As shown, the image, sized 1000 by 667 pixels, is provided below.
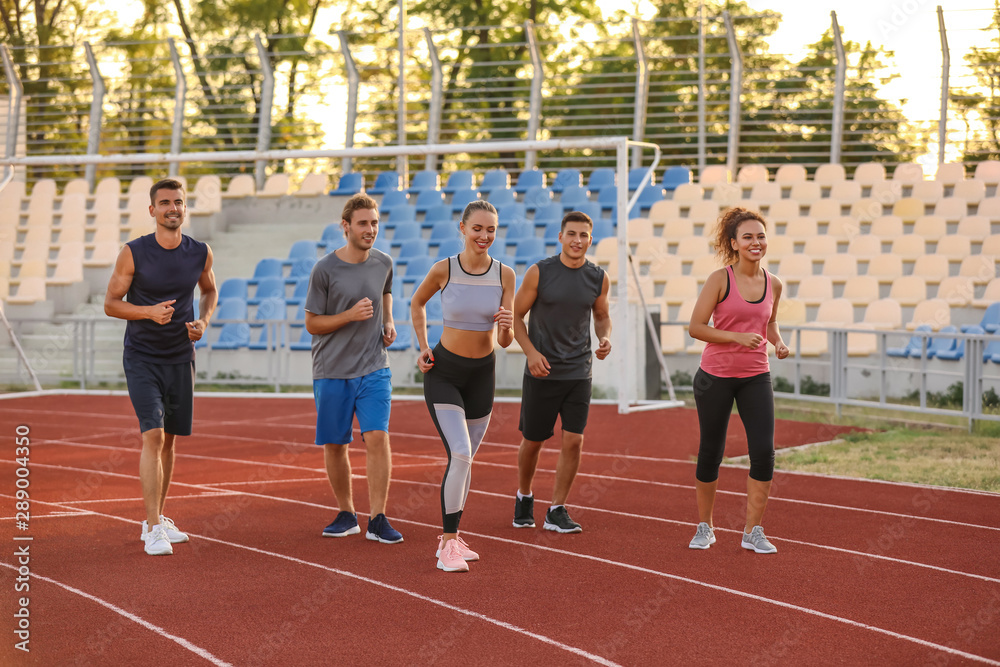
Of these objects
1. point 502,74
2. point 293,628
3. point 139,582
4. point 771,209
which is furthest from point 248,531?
point 502,74

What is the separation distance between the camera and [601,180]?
17.8 meters

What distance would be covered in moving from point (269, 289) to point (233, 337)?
1172 mm

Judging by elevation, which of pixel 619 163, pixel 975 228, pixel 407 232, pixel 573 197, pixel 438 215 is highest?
pixel 573 197

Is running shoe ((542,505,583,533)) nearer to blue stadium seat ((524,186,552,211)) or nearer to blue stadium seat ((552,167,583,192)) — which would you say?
blue stadium seat ((524,186,552,211))

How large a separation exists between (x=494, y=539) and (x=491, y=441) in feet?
12.9

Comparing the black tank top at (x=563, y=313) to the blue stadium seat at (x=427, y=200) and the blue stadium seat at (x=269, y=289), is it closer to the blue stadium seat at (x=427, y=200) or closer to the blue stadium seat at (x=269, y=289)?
the blue stadium seat at (x=269, y=289)

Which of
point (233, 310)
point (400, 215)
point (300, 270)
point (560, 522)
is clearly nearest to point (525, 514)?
point (560, 522)

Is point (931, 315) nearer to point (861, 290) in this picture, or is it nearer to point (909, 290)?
point (909, 290)

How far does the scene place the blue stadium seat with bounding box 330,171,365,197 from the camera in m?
18.4

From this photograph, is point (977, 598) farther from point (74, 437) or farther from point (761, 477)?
point (74, 437)

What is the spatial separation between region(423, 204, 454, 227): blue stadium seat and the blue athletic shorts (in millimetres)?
11184

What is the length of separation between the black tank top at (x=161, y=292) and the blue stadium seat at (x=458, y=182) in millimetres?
12755

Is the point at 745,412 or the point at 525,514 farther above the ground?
the point at 745,412

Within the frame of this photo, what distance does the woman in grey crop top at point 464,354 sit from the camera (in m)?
4.99
